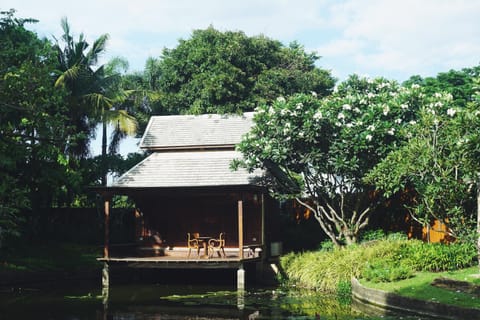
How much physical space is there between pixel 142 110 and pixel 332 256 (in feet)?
70.9

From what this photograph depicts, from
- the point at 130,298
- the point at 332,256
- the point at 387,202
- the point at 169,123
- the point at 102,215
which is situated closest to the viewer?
the point at 130,298

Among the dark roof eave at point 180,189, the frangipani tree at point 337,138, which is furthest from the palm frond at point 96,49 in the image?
the frangipani tree at point 337,138

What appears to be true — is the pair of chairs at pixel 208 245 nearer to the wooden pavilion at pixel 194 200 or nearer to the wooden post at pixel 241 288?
the wooden pavilion at pixel 194 200

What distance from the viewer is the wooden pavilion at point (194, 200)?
76.0 ft

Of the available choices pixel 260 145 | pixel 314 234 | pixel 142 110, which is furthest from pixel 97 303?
pixel 142 110

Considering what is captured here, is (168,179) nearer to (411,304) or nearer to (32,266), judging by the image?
(32,266)

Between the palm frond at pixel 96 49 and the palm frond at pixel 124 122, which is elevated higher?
the palm frond at pixel 96 49

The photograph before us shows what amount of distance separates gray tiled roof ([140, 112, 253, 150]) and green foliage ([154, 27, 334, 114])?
4862 mm

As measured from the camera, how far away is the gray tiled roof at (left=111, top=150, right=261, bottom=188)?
76.6 feet

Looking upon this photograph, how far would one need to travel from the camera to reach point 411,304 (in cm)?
1546

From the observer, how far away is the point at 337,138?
2247 cm

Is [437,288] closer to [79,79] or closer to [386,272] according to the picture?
[386,272]

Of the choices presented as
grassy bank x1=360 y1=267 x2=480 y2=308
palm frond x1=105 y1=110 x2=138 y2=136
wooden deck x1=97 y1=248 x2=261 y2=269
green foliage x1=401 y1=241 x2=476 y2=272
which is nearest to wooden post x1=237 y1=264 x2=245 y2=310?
wooden deck x1=97 y1=248 x2=261 y2=269

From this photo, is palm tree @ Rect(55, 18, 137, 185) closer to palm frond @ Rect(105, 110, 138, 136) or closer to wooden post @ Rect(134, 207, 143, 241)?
palm frond @ Rect(105, 110, 138, 136)
